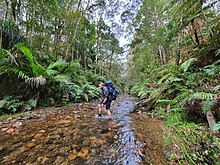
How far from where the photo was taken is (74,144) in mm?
2162

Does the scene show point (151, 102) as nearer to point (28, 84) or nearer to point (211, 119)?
→ point (211, 119)

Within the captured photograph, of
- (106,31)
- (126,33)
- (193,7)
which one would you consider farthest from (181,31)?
(106,31)

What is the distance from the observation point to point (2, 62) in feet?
13.7

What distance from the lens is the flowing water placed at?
1.71 meters

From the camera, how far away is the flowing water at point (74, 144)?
171 cm

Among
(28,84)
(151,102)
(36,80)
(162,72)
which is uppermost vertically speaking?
(162,72)

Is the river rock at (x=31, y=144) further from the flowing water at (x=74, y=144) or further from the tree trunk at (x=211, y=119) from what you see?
the tree trunk at (x=211, y=119)

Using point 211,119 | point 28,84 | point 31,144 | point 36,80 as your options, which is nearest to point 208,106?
point 211,119

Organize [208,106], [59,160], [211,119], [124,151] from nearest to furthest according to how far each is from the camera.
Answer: [59,160], [124,151], [208,106], [211,119]

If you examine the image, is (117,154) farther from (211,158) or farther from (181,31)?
(181,31)

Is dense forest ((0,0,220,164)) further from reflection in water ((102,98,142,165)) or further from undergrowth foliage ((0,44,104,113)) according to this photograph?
reflection in water ((102,98,142,165))

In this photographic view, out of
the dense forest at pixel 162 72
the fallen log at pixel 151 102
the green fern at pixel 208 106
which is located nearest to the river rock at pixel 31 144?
the dense forest at pixel 162 72

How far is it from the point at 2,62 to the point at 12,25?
240 centimetres

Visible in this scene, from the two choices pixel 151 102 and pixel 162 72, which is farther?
pixel 162 72
